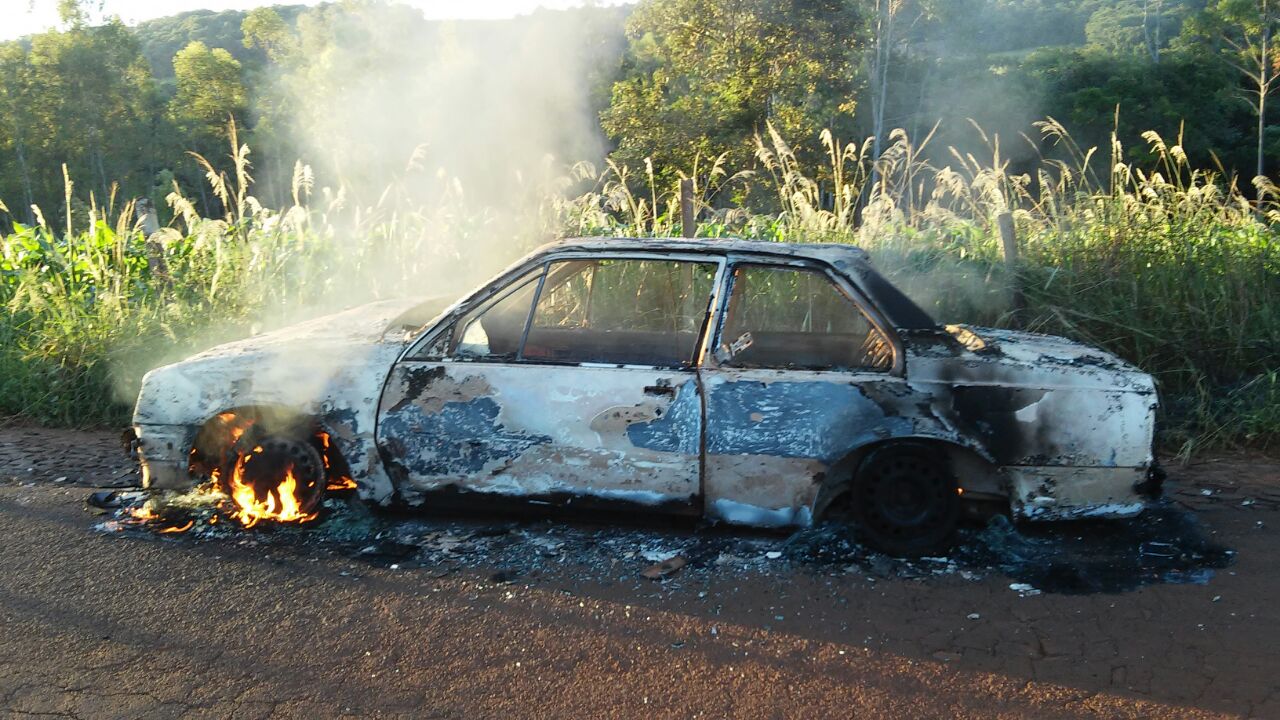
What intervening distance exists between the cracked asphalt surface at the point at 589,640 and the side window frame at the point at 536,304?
0.93 metres

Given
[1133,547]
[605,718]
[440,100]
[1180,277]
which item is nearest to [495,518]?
[605,718]

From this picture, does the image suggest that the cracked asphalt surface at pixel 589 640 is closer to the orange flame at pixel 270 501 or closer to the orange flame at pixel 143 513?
the orange flame at pixel 270 501

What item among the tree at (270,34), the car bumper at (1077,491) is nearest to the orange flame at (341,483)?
the car bumper at (1077,491)

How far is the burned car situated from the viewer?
3922mm

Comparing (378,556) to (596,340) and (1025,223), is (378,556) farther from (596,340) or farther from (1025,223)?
(1025,223)

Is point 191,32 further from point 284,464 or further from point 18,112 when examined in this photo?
point 284,464

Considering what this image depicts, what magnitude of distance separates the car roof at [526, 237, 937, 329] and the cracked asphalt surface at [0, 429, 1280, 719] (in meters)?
1.15

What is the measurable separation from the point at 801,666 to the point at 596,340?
2.37 metres

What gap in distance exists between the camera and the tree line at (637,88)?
2900cm

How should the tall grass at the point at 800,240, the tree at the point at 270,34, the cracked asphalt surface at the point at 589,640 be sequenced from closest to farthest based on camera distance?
the cracked asphalt surface at the point at 589,640 < the tall grass at the point at 800,240 < the tree at the point at 270,34

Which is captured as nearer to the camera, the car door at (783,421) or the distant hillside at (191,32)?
the car door at (783,421)

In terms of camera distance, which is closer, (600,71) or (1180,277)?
(1180,277)

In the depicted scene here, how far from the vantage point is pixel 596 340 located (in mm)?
5066

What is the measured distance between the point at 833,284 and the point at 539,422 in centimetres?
145
